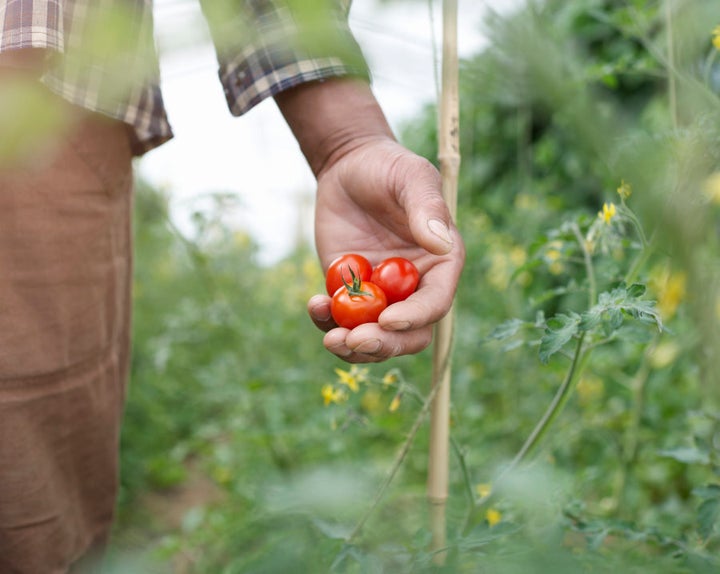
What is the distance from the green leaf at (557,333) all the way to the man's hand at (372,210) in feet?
0.45

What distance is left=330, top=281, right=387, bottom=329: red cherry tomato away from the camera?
104 cm

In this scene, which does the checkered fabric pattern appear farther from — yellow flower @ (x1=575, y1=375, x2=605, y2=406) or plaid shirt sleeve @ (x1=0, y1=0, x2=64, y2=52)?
yellow flower @ (x1=575, y1=375, x2=605, y2=406)

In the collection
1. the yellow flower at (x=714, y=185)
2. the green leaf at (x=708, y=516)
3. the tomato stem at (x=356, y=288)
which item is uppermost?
the yellow flower at (x=714, y=185)

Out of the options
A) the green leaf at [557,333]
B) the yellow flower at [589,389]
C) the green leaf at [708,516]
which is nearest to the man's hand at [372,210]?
the green leaf at [557,333]

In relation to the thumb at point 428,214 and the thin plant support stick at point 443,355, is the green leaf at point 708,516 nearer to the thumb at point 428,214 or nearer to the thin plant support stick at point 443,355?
the thin plant support stick at point 443,355

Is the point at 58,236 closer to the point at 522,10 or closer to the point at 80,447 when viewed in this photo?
the point at 80,447

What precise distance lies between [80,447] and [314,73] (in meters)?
0.76

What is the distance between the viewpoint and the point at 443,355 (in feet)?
3.92

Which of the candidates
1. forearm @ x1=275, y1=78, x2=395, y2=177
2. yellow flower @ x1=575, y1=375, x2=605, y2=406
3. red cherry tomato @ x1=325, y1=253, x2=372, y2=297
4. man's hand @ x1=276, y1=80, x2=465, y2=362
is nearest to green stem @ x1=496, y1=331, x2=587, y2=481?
man's hand @ x1=276, y1=80, x2=465, y2=362

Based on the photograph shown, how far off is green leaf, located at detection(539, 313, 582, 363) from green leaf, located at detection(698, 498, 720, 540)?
0.37 meters

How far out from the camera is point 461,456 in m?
1.17

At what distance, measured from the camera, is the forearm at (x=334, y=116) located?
1189mm

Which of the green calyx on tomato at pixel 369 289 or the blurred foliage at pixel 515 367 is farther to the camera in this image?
the green calyx on tomato at pixel 369 289

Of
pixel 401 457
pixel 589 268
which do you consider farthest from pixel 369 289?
pixel 589 268
